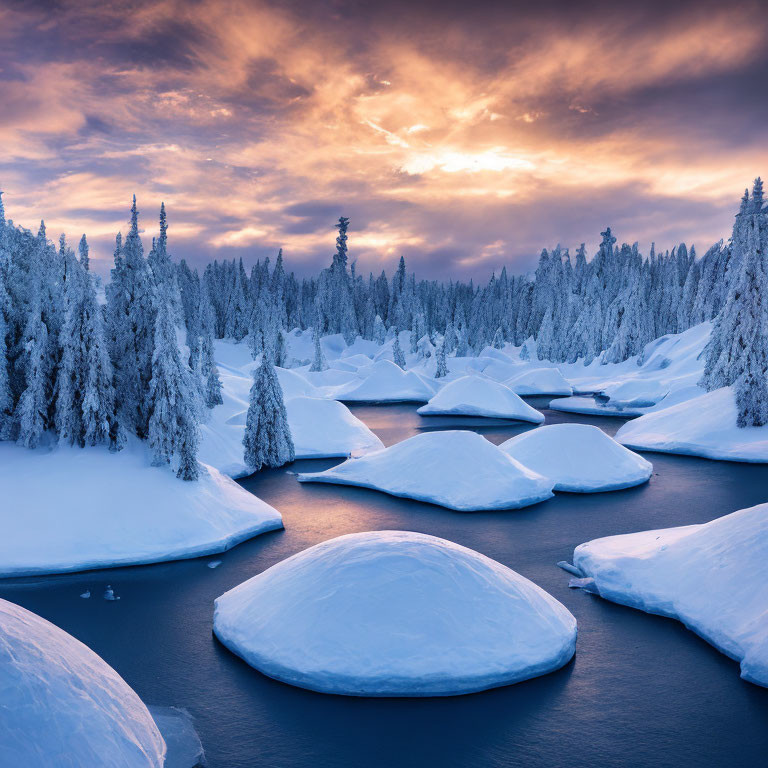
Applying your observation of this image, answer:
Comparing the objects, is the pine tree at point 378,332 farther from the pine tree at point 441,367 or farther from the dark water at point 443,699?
the dark water at point 443,699

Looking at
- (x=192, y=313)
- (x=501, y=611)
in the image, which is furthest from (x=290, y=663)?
(x=192, y=313)

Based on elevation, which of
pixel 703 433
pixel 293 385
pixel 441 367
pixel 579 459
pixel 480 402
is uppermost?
pixel 441 367

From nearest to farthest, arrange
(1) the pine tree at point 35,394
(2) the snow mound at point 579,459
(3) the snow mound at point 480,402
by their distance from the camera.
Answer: (1) the pine tree at point 35,394 → (2) the snow mound at point 579,459 → (3) the snow mound at point 480,402

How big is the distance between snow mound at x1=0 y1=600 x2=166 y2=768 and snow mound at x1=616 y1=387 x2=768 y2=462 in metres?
35.5

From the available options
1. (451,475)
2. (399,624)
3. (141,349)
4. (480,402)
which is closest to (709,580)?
(399,624)

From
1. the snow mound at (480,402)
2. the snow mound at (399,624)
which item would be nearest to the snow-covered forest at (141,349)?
the snow mound at (399,624)

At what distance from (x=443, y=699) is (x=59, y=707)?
7.13 meters

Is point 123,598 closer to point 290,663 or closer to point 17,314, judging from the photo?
point 290,663

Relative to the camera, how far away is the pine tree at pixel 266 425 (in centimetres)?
3061

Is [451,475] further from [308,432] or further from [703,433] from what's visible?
[703,433]


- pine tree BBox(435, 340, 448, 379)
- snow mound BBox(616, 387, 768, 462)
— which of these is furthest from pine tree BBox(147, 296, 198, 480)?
pine tree BBox(435, 340, 448, 379)

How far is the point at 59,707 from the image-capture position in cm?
687

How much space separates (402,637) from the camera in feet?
39.5

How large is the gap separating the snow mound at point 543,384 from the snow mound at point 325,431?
120 ft
